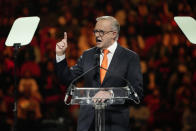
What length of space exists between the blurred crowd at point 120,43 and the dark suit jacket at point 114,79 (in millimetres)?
2453

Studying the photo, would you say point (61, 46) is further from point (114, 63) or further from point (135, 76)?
point (135, 76)

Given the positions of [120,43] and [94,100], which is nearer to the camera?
[94,100]

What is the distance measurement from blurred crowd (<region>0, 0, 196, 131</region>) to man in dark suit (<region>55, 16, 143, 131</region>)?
8.08ft

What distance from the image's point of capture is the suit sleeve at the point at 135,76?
7.92 feet

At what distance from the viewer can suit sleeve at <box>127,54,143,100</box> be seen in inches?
95.0

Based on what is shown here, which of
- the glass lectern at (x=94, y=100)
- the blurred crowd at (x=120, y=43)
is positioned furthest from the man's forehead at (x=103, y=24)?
the blurred crowd at (x=120, y=43)

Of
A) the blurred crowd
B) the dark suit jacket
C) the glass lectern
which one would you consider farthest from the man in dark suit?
the blurred crowd

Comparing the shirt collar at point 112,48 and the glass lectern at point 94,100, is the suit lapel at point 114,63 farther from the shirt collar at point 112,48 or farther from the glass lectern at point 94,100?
the glass lectern at point 94,100

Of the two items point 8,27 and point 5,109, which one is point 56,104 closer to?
point 5,109

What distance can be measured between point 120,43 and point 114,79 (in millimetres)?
3129

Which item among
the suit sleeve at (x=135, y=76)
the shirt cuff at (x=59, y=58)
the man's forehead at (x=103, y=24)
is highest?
the man's forehead at (x=103, y=24)

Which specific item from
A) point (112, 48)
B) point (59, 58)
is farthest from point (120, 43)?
point (59, 58)

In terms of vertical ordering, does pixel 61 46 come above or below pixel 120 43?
below

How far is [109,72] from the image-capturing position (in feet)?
7.84
